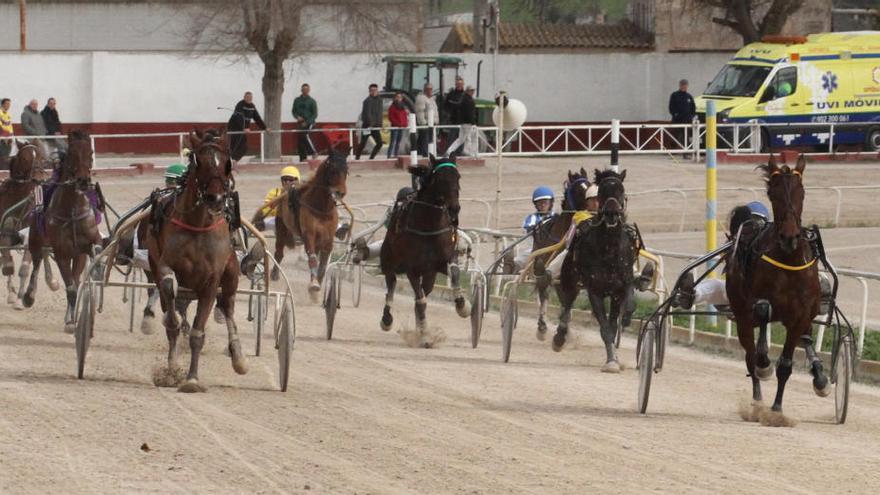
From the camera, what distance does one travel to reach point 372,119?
35906mm

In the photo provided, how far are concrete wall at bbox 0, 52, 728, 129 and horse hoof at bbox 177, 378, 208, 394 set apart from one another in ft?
103

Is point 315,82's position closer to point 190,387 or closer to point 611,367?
point 611,367

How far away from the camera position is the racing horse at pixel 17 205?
18.0m

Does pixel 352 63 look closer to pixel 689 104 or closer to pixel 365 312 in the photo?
pixel 689 104

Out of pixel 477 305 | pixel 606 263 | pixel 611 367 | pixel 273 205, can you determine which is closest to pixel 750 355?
pixel 611 367

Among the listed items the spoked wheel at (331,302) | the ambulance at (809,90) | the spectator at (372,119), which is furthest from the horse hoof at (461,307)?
the ambulance at (809,90)

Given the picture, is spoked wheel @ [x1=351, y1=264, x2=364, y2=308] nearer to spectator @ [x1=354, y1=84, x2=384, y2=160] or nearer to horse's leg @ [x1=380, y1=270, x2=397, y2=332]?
horse's leg @ [x1=380, y1=270, x2=397, y2=332]

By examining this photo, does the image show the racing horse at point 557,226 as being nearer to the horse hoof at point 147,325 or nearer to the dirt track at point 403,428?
the dirt track at point 403,428

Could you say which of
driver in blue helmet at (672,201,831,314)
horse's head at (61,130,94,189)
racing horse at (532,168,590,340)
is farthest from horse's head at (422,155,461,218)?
driver in blue helmet at (672,201,831,314)

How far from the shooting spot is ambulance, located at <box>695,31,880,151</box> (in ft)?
124

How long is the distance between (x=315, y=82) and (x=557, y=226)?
28713 mm

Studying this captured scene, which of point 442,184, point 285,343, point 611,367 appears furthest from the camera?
point 442,184

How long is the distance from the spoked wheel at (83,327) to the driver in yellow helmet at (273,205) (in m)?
7.81

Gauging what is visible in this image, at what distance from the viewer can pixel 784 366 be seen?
11.7 m
